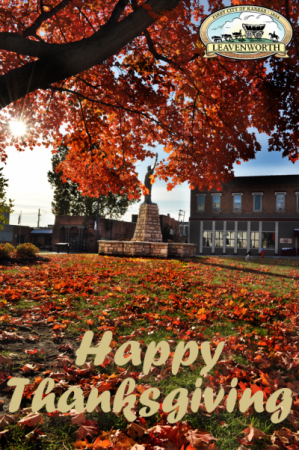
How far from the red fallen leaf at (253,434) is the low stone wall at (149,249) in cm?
1737

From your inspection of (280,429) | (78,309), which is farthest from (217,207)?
(280,429)

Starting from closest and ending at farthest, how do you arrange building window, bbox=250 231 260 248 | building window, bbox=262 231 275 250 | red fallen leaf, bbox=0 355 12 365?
1. red fallen leaf, bbox=0 355 12 365
2. building window, bbox=262 231 275 250
3. building window, bbox=250 231 260 248

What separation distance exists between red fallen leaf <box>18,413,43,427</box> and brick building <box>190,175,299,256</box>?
112ft

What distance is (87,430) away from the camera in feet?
7.34

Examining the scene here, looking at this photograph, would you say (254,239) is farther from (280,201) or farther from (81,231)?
(81,231)

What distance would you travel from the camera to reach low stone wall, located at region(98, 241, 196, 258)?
20.0 meters

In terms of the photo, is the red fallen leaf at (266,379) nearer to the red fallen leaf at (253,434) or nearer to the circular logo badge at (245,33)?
the red fallen leaf at (253,434)

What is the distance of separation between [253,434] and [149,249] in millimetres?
17903

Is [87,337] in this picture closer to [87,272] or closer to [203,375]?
[203,375]

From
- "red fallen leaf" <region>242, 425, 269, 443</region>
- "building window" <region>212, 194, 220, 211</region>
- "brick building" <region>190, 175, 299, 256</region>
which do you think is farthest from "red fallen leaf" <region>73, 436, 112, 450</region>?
"building window" <region>212, 194, 220, 211</region>

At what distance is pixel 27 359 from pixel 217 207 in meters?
34.4

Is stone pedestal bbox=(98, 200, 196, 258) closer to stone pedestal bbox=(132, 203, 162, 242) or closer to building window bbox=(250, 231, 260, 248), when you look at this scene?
stone pedestal bbox=(132, 203, 162, 242)

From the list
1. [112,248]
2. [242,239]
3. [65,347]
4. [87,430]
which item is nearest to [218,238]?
[242,239]

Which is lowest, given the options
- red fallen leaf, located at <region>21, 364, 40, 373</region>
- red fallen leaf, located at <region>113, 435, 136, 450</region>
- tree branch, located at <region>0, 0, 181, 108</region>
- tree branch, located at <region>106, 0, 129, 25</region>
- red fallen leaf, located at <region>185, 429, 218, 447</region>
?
red fallen leaf, located at <region>185, 429, 218, 447</region>
